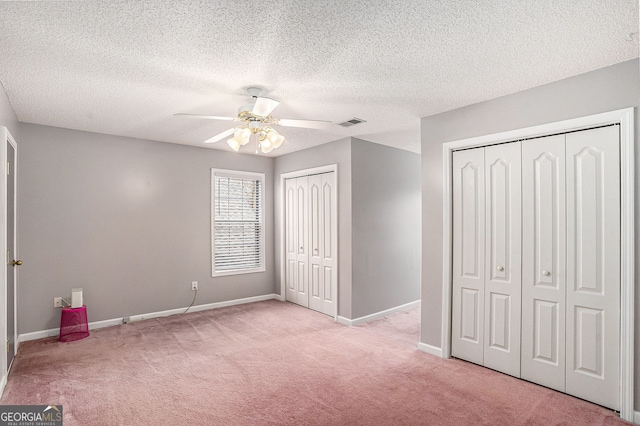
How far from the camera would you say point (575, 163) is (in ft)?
9.18

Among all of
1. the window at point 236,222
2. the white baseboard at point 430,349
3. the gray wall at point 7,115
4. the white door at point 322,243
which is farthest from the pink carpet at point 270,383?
the gray wall at point 7,115

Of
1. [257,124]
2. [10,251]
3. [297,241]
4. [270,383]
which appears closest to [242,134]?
[257,124]

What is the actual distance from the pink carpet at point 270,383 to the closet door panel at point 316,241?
100 cm

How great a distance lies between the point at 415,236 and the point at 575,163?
307 cm

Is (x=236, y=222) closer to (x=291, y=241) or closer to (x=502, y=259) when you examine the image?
(x=291, y=241)

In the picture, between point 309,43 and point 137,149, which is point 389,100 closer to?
point 309,43

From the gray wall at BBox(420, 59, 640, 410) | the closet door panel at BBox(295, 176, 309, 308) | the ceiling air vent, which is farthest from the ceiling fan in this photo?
the closet door panel at BBox(295, 176, 309, 308)

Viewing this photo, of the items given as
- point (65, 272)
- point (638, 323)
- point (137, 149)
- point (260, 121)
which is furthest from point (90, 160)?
point (638, 323)

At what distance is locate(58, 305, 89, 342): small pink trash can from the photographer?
404 centimetres

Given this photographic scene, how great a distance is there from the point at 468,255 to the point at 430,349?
1.10 metres

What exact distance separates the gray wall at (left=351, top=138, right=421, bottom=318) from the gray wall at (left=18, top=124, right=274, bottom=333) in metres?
2.17

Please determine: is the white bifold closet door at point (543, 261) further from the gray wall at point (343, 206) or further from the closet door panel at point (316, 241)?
the closet door panel at point (316, 241)

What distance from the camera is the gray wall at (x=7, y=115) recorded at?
2975 millimetres

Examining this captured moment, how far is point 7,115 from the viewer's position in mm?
3234
